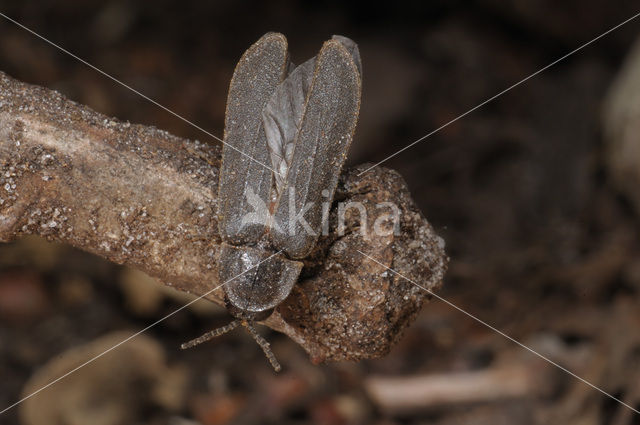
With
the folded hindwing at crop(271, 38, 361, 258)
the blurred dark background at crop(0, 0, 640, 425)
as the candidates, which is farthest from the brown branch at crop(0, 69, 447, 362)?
the blurred dark background at crop(0, 0, 640, 425)

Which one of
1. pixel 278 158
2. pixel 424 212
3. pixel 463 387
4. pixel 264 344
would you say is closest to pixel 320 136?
pixel 278 158

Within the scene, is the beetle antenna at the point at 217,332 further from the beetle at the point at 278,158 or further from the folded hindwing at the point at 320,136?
the folded hindwing at the point at 320,136

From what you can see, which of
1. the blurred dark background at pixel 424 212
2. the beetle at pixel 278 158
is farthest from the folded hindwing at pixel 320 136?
the blurred dark background at pixel 424 212

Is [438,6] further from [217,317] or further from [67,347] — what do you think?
[67,347]

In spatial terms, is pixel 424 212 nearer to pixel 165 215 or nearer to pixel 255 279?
pixel 255 279

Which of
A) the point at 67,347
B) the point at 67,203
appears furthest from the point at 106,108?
the point at 67,203

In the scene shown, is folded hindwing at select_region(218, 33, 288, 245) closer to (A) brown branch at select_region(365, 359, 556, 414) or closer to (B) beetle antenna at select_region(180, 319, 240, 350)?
(B) beetle antenna at select_region(180, 319, 240, 350)
